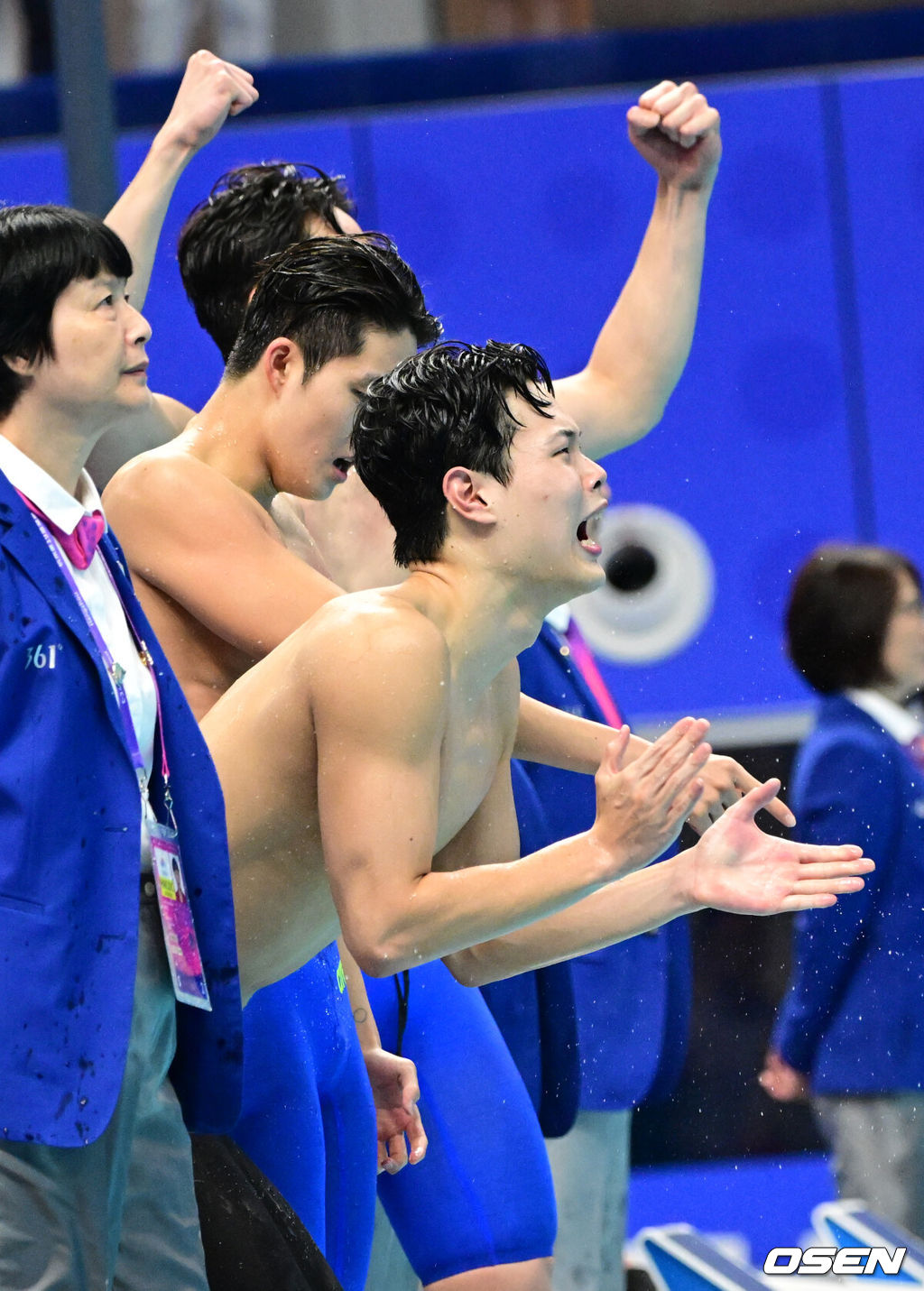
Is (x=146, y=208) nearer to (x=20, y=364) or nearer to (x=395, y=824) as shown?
(x=20, y=364)

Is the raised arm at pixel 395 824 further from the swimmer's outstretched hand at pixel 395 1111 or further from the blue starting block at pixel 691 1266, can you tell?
the blue starting block at pixel 691 1266

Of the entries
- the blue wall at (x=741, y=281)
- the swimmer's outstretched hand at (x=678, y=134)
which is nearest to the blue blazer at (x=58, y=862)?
the swimmer's outstretched hand at (x=678, y=134)

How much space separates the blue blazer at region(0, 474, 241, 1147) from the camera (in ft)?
6.56

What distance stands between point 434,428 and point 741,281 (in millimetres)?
3253

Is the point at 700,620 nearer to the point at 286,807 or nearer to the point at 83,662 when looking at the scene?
the point at 286,807

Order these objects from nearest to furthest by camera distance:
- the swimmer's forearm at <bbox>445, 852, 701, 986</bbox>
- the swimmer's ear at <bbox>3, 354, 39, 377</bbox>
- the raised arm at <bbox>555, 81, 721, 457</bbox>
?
the swimmer's ear at <bbox>3, 354, 39, 377</bbox> → the swimmer's forearm at <bbox>445, 852, 701, 986</bbox> → the raised arm at <bbox>555, 81, 721, 457</bbox>

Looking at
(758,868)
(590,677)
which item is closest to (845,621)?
(590,677)

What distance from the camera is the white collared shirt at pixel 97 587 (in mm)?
2133

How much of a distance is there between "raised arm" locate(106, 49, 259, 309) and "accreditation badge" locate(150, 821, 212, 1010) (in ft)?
3.99

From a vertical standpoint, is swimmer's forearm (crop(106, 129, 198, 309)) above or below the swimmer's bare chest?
above

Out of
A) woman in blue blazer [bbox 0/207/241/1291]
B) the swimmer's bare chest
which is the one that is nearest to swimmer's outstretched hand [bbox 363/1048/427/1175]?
the swimmer's bare chest

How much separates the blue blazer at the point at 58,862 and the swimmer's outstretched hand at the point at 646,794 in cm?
50

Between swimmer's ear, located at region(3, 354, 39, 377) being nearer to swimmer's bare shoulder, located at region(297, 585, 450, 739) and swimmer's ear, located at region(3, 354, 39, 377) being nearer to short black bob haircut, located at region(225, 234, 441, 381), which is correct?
swimmer's bare shoulder, located at region(297, 585, 450, 739)

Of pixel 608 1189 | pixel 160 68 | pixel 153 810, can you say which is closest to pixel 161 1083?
pixel 153 810
